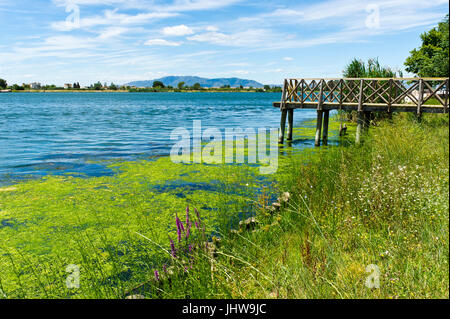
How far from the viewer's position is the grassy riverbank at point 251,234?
3717mm

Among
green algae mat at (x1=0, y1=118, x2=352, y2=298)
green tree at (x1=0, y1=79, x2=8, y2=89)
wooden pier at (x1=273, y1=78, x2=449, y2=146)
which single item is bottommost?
green algae mat at (x1=0, y1=118, x2=352, y2=298)

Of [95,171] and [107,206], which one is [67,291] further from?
[95,171]

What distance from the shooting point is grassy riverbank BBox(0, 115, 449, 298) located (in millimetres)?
3717

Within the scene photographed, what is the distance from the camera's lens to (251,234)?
5598mm

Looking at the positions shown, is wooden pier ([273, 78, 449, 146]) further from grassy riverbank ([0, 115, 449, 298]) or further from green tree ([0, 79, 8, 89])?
green tree ([0, 79, 8, 89])

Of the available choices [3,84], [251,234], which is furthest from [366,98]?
[3,84]

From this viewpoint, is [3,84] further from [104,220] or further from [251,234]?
[251,234]

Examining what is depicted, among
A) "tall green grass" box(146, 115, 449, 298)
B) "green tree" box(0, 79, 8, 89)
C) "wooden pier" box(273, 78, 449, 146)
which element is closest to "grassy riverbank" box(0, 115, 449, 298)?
"tall green grass" box(146, 115, 449, 298)

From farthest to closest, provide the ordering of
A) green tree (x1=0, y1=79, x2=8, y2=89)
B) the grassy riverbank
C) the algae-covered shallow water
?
green tree (x1=0, y1=79, x2=8, y2=89), the algae-covered shallow water, the grassy riverbank

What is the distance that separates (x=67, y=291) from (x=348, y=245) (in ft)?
12.7

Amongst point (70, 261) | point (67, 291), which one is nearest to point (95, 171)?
point (70, 261)

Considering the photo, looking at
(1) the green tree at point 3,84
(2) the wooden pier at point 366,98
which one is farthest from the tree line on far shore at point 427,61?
(1) the green tree at point 3,84

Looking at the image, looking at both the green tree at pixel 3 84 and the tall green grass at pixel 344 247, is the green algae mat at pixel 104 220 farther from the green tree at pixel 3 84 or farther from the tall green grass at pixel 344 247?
the green tree at pixel 3 84

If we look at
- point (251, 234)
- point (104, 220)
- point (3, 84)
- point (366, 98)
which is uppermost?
point (3, 84)
